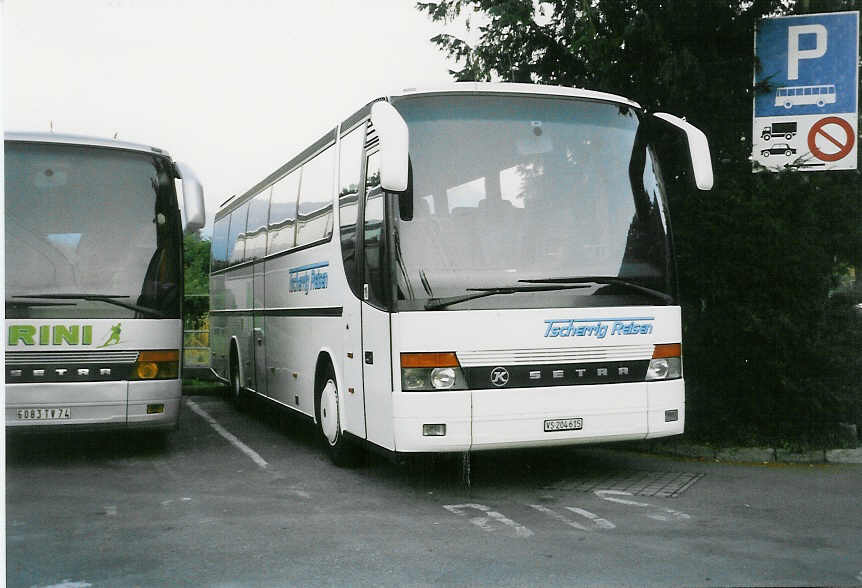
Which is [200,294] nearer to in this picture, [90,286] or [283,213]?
[283,213]

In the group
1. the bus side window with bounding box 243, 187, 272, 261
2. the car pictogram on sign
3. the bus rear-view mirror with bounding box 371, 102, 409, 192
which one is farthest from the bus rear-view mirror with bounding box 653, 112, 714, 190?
the bus side window with bounding box 243, 187, 272, 261

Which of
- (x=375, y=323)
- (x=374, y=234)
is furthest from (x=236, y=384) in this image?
(x=374, y=234)

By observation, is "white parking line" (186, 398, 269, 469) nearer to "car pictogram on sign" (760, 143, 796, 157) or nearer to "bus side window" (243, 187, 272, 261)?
"bus side window" (243, 187, 272, 261)

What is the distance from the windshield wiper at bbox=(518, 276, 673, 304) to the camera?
8.14 metres

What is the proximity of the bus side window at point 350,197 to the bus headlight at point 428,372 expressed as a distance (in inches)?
42.6

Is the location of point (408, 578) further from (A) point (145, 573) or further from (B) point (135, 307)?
(B) point (135, 307)

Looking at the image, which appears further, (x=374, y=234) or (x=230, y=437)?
(x=230, y=437)

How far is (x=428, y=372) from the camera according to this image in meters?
7.89

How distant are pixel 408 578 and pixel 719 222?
18.8ft

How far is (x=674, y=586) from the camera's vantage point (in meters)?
5.60

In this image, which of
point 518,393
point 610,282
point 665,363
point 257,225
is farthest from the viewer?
point 257,225

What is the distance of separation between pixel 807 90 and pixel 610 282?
4198mm

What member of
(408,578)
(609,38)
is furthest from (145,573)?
(609,38)

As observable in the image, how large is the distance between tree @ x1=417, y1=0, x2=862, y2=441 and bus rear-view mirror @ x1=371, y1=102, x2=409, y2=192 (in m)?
3.82
